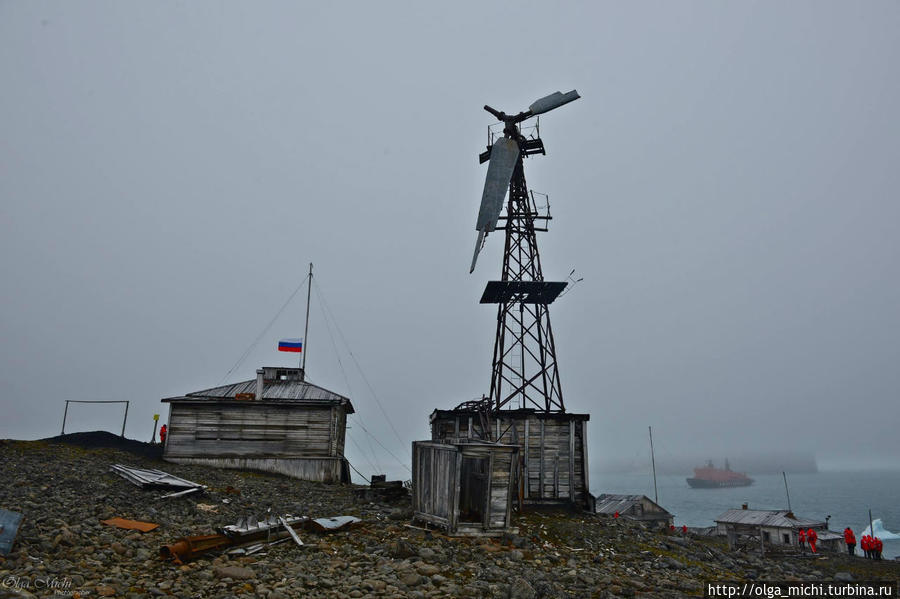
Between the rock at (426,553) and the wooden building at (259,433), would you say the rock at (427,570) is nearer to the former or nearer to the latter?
the rock at (426,553)

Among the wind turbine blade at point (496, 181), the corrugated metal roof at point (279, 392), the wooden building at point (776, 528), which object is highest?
the wind turbine blade at point (496, 181)

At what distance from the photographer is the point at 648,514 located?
5406 cm

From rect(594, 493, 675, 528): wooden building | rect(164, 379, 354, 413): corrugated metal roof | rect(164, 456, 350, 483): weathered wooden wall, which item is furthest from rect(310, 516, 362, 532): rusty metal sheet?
rect(594, 493, 675, 528): wooden building

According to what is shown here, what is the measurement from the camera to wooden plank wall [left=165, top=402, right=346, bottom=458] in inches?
1067

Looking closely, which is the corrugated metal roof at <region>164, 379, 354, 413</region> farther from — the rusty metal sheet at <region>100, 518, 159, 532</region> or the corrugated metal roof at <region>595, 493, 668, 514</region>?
the corrugated metal roof at <region>595, 493, 668, 514</region>

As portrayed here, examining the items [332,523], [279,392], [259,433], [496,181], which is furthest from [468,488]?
[496,181]

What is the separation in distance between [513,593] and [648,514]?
49257 mm

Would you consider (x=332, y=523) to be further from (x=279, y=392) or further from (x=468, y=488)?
(x=279, y=392)

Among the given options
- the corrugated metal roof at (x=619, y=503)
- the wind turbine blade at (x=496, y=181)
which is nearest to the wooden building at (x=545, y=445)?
the wind turbine blade at (x=496, y=181)

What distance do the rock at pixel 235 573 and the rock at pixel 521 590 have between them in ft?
17.8

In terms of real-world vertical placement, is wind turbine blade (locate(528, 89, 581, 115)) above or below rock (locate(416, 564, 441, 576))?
above

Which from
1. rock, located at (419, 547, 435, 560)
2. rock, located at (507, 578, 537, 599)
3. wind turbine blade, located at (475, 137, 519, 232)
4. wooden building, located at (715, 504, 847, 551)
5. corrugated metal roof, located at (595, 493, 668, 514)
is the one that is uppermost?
wind turbine blade, located at (475, 137, 519, 232)

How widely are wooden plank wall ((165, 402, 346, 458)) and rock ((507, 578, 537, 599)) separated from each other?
58.6ft

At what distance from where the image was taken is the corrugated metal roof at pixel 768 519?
47219 millimetres
